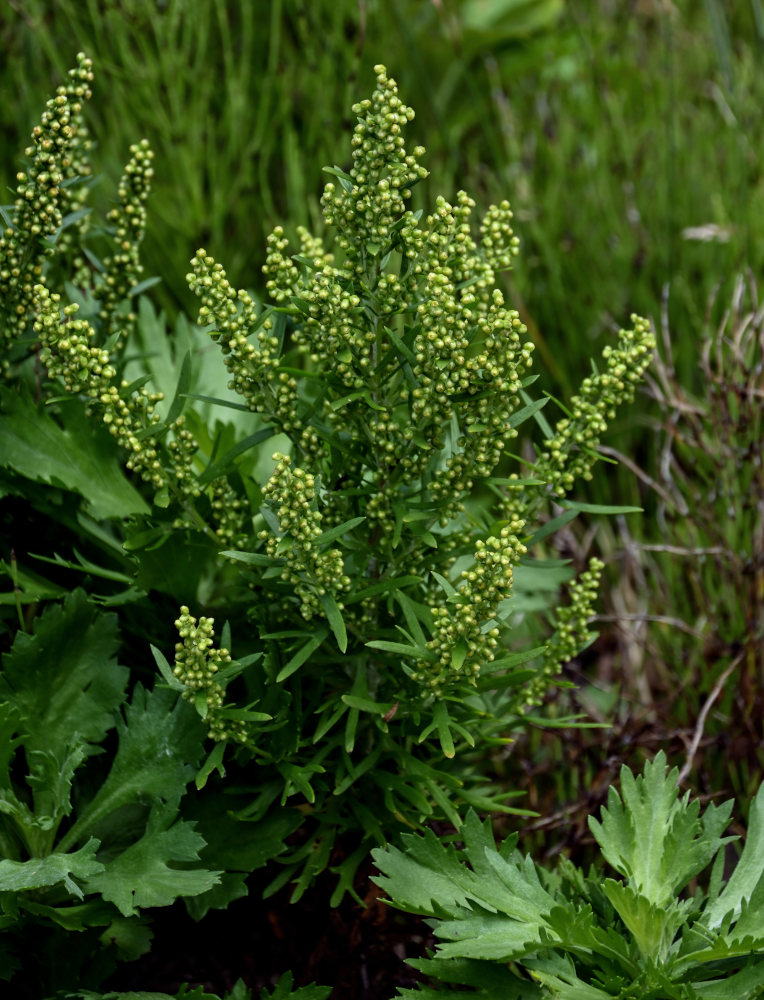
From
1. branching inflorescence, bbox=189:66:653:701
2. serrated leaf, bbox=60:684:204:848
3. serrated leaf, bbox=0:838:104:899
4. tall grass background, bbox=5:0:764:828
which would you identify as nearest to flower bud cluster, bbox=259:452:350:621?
branching inflorescence, bbox=189:66:653:701

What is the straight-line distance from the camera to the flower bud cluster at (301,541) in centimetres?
105

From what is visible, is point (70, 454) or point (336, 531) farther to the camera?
point (70, 454)

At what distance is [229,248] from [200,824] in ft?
4.78

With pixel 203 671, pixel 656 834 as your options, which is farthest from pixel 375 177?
pixel 656 834

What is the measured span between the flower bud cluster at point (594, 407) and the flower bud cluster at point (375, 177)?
0.96 ft

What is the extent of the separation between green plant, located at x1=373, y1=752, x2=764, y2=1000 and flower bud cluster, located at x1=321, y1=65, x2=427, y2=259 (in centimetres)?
66

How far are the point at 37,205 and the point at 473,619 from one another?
697 mm

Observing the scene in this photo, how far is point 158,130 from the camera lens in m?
2.38

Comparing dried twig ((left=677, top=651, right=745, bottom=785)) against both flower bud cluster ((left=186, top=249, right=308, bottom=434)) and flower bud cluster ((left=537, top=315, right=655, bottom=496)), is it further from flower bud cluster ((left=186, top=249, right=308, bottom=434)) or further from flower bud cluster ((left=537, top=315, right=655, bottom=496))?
flower bud cluster ((left=186, top=249, right=308, bottom=434))

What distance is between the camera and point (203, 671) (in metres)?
1.10

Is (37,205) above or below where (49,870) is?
above

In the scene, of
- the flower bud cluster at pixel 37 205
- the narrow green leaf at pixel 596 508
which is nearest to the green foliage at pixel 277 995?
the narrow green leaf at pixel 596 508

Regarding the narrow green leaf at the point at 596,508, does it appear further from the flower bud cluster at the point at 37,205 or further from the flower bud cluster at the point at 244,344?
the flower bud cluster at the point at 37,205

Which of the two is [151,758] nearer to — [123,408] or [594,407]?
[123,408]
